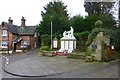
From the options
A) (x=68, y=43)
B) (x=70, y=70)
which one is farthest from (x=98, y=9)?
(x=70, y=70)

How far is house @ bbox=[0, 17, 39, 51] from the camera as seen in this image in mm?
37500

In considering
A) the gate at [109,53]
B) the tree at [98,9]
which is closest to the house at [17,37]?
the tree at [98,9]

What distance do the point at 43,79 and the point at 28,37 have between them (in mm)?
29490

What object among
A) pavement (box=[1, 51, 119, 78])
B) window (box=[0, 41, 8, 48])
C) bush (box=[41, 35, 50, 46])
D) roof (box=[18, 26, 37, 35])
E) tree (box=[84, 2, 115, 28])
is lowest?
pavement (box=[1, 51, 119, 78])

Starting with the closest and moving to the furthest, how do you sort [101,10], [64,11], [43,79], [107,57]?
[43,79]
[107,57]
[101,10]
[64,11]

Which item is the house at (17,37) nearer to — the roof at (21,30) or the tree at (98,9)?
the roof at (21,30)

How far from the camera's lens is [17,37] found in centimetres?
3959

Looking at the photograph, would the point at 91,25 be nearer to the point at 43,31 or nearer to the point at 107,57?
the point at 43,31

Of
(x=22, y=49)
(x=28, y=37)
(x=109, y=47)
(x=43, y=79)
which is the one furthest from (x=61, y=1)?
(x=43, y=79)

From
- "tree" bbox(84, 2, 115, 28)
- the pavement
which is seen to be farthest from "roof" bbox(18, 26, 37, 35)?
the pavement

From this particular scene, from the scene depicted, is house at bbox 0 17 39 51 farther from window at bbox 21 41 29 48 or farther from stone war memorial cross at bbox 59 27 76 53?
stone war memorial cross at bbox 59 27 76 53

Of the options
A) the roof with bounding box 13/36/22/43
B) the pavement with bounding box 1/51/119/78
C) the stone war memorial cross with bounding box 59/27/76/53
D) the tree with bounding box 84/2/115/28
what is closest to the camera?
the pavement with bounding box 1/51/119/78

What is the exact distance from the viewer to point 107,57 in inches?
612

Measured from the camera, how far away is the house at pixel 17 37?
123 feet
